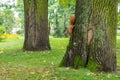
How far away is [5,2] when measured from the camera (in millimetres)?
37281

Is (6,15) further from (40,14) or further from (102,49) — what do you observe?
(102,49)

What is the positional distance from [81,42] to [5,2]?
30477mm

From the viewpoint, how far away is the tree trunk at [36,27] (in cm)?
1399

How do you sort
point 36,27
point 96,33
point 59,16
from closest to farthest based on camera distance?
1. point 96,33
2. point 36,27
3. point 59,16

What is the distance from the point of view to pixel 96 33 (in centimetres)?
783

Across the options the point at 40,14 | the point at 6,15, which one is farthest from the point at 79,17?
the point at 6,15

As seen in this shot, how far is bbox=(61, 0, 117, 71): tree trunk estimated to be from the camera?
7797 mm

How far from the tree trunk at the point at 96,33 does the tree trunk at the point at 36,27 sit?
19.9 feet

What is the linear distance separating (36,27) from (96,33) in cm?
651

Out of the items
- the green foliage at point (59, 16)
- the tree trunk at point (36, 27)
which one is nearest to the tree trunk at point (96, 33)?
the tree trunk at point (36, 27)

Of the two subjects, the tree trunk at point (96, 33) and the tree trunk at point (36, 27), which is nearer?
the tree trunk at point (96, 33)

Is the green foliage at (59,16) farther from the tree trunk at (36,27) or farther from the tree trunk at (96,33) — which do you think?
the tree trunk at (96,33)

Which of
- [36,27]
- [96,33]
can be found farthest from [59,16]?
[96,33]

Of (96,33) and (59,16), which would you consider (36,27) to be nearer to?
(96,33)
